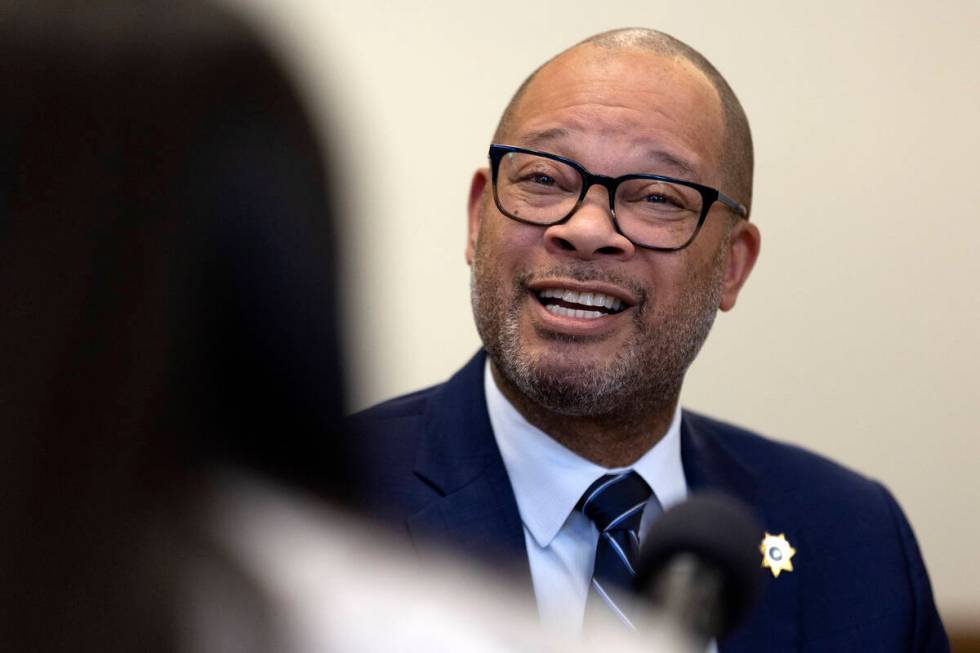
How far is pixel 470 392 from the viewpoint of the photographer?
2.42 meters

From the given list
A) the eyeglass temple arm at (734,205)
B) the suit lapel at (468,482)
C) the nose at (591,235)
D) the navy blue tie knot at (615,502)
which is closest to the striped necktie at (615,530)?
the navy blue tie knot at (615,502)

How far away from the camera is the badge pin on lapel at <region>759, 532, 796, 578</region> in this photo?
2.38 metres

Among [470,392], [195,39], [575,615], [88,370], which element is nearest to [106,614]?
[88,370]

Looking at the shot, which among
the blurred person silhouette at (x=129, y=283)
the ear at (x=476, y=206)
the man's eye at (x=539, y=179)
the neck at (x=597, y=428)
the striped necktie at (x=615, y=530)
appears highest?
the blurred person silhouette at (x=129, y=283)

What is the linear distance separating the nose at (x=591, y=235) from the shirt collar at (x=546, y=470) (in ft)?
1.04

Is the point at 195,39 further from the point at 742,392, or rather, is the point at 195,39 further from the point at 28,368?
the point at 742,392

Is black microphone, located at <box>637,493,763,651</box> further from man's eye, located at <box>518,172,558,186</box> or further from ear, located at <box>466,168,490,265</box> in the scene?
ear, located at <box>466,168,490,265</box>

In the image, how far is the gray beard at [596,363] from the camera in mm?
2205

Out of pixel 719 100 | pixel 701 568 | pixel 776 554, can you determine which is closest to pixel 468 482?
pixel 776 554

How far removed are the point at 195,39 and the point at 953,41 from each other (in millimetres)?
3373

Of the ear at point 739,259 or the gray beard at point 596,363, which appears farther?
the ear at point 739,259

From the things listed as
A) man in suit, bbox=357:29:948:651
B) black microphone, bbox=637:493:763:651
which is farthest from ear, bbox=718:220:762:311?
black microphone, bbox=637:493:763:651

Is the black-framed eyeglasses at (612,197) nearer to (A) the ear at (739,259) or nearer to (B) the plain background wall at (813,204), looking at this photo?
(A) the ear at (739,259)

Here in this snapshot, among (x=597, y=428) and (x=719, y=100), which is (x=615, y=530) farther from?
(x=719, y=100)
